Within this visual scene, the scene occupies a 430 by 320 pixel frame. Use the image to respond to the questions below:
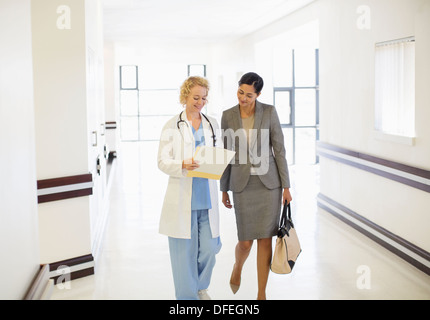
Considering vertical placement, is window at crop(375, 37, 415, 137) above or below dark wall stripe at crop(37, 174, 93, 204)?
above

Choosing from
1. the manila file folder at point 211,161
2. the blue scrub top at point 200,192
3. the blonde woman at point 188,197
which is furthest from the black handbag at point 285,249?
the manila file folder at point 211,161

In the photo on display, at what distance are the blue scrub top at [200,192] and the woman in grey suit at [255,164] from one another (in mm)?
278

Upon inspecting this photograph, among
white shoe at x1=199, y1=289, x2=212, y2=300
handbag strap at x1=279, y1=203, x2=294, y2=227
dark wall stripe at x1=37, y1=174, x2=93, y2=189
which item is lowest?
white shoe at x1=199, y1=289, x2=212, y2=300

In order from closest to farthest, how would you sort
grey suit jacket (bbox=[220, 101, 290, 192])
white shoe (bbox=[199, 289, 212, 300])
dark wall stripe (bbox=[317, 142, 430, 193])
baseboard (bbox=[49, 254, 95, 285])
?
grey suit jacket (bbox=[220, 101, 290, 192])
white shoe (bbox=[199, 289, 212, 300])
baseboard (bbox=[49, 254, 95, 285])
dark wall stripe (bbox=[317, 142, 430, 193])

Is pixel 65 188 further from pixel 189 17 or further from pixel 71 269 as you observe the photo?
pixel 189 17

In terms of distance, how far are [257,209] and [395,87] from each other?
2892mm

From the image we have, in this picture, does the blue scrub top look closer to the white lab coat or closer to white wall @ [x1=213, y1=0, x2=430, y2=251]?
the white lab coat

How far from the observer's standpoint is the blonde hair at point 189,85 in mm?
3930

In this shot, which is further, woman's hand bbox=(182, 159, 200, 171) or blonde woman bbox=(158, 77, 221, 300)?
blonde woman bbox=(158, 77, 221, 300)

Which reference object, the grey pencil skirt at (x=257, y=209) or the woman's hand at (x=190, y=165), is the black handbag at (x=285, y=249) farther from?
the woman's hand at (x=190, y=165)

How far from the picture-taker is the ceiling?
9.28 metres

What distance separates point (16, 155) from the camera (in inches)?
83.8

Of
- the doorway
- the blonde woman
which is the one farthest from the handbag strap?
the doorway
